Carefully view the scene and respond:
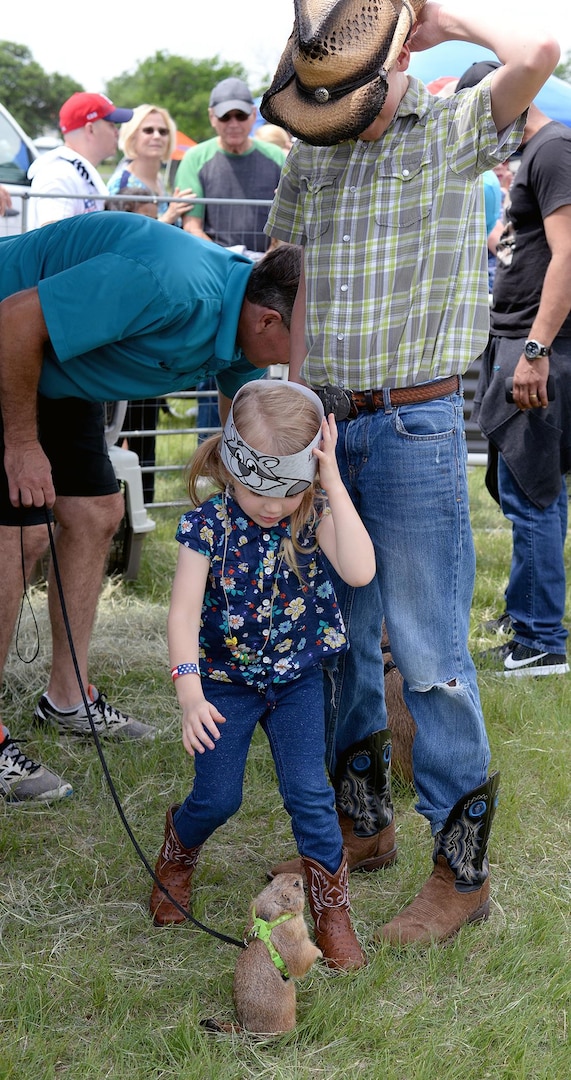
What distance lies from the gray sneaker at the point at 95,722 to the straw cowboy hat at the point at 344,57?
7.23 ft

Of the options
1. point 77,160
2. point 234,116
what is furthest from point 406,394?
point 234,116

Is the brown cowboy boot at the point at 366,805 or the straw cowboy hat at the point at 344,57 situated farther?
the brown cowboy boot at the point at 366,805

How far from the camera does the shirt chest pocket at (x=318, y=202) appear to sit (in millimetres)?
2385

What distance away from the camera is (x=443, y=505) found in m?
2.36

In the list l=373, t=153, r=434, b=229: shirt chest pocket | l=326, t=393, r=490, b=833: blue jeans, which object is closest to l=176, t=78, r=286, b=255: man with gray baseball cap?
l=373, t=153, r=434, b=229: shirt chest pocket

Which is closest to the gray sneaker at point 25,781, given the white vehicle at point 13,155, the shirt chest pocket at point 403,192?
the shirt chest pocket at point 403,192

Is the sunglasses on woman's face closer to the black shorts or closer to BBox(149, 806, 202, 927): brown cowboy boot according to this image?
the black shorts

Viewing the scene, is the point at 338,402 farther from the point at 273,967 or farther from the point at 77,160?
the point at 77,160

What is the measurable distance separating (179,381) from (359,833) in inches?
56.2

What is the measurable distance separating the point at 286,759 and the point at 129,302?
128cm

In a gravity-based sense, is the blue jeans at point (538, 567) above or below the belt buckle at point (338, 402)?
below

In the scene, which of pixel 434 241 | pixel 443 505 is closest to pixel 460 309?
pixel 434 241

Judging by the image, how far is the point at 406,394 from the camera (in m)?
2.33

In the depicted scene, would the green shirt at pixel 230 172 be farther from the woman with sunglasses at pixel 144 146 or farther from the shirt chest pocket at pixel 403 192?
the shirt chest pocket at pixel 403 192
